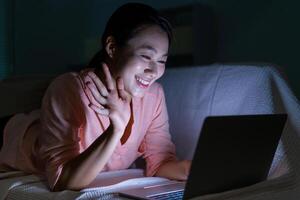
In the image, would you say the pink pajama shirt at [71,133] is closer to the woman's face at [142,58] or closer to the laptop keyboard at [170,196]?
the woman's face at [142,58]

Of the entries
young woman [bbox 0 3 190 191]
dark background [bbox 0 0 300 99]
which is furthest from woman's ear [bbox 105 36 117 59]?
dark background [bbox 0 0 300 99]

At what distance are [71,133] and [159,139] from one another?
33cm

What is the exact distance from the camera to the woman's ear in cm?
126

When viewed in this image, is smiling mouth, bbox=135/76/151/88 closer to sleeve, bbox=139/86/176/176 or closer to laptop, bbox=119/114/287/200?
sleeve, bbox=139/86/176/176

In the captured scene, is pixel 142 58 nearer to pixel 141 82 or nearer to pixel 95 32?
pixel 141 82

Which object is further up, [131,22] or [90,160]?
[131,22]

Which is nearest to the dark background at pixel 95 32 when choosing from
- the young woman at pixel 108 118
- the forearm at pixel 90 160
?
the young woman at pixel 108 118

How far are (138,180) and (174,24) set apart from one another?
0.74 m

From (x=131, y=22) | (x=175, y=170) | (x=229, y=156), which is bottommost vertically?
(x=175, y=170)

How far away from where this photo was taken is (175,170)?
50.8 inches

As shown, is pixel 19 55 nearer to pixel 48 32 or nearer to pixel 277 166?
pixel 48 32

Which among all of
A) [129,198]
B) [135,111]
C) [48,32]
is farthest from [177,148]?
[48,32]

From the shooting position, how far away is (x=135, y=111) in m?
1.35

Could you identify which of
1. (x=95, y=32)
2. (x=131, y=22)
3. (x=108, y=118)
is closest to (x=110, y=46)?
(x=131, y=22)
